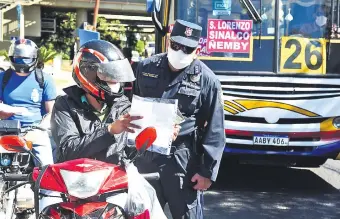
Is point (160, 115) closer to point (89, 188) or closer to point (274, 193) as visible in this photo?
point (89, 188)

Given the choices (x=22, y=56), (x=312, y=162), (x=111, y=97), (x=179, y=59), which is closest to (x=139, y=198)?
(x=111, y=97)

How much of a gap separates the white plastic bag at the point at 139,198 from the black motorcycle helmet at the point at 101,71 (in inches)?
16.5

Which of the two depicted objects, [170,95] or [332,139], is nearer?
[170,95]

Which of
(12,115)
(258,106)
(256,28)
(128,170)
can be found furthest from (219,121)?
(256,28)

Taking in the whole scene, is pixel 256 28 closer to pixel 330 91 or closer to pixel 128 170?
pixel 330 91

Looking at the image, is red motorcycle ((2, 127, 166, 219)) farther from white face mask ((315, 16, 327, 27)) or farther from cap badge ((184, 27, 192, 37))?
white face mask ((315, 16, 327, 27))

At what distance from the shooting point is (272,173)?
336 inches

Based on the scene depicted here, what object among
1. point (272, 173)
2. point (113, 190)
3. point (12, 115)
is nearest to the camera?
point (113, 190)

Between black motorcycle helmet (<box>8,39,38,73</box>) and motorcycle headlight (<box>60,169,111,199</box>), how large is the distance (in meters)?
2.99

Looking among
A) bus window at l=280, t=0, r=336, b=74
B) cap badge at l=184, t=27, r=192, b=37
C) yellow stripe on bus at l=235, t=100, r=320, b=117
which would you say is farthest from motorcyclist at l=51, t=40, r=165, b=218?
bus window at l=280, t=0, r=336, b=74

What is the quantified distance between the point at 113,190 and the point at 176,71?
162cm

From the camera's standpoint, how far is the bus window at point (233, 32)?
7.33 meters

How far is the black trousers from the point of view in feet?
13.0

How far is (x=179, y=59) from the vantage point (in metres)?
4.03
